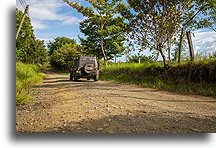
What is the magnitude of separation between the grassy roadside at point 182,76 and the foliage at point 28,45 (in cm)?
488

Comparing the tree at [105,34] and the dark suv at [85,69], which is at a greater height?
the tree at [105,34]

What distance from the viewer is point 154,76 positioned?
860 cm

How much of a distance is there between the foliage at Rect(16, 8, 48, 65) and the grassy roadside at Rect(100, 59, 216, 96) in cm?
488

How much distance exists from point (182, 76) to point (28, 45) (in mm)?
5897

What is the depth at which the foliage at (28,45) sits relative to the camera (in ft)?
10.4

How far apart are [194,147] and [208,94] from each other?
3580mm

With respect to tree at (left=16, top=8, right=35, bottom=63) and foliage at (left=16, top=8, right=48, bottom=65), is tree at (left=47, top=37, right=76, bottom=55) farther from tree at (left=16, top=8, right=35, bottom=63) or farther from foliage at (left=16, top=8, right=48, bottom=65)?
tree at (left=16, top=8, right=35, bottom=63)

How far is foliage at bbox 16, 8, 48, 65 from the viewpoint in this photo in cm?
318

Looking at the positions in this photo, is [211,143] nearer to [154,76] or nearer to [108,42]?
[154,76]

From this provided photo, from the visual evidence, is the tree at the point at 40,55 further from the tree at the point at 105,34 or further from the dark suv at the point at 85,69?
the dark suv at the point at 85,69

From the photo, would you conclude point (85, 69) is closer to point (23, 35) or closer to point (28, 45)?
point (28, 45)

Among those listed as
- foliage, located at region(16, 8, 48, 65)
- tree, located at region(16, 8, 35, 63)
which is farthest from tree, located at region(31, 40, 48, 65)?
tree, located at region(16, 8, 35, 63)

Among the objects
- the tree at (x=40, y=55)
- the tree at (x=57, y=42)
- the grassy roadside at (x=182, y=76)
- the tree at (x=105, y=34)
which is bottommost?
the grassy roadside at (x=182, y=76)

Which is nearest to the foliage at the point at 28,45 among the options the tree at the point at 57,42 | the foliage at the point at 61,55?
the tree at the point at 57,42
